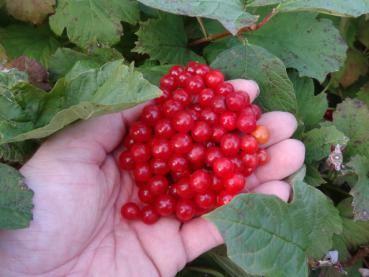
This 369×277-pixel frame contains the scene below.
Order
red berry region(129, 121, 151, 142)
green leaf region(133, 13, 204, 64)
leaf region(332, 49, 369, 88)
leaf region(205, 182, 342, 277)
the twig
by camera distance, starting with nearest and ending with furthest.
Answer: leaf region(205, 182, 342, 277) → red berry region(129, 121, 151, 142) → green leaf region(133, 13, 204, 64) → the twig → leaf region(332, 49, 369, 88)

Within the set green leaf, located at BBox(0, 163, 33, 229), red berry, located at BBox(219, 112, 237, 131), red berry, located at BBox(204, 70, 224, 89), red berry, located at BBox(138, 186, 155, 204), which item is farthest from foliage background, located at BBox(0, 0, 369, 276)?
red berry, located at BBox(138, 186, 155, 204)

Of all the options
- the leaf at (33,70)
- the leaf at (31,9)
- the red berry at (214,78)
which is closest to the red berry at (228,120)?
the red berry at (214,78)

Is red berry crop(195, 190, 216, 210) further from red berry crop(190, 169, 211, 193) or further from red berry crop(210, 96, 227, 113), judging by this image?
red berry crop(210, 96, 227, 113)

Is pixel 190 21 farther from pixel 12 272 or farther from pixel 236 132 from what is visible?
pixel 12 272

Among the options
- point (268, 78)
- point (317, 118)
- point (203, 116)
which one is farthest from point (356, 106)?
point (203, 116)

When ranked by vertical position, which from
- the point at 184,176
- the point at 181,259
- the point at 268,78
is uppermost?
the point at 268,78

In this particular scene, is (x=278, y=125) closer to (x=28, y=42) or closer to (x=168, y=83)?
(x=168, y=83)
